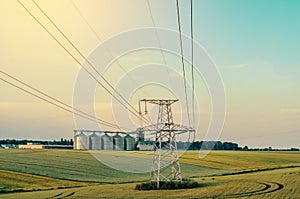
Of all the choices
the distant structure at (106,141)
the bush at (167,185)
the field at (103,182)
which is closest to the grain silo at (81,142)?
the distant structure at (106,141)

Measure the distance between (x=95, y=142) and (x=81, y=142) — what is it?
9.45 meters

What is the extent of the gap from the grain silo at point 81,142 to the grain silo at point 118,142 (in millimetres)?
9801

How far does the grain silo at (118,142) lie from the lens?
15075cm

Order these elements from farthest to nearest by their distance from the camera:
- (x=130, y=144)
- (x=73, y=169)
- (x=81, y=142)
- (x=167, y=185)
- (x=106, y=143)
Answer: (x=81, y=142), (x=106, y=143), (x=130, y=144), (x=73, y=169), (x=167, y=185)

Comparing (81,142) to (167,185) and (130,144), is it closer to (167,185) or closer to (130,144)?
(130,144)

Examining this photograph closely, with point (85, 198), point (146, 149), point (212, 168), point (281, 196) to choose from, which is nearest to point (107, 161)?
point (212, 168)

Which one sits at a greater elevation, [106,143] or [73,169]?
[106,143]

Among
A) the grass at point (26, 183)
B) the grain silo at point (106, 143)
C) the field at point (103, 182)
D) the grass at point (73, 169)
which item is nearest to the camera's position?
the field at point (103, 182)

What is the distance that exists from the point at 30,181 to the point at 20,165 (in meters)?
17.9

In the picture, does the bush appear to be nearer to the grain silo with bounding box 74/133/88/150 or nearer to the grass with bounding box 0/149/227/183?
the grass with bounding box 0/149/227/183

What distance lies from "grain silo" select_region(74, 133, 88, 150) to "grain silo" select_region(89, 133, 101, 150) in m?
3.56

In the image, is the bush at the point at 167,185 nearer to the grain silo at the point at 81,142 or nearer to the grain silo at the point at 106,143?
the grain silo at the point at 106,143

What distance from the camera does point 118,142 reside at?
Result: 501 ft

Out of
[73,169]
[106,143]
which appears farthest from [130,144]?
[73,169]
